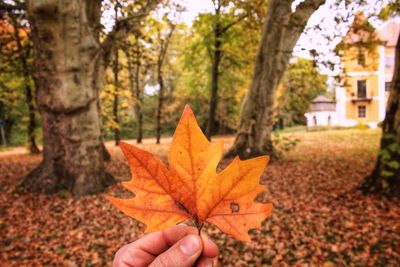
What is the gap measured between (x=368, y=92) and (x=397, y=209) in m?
30.7

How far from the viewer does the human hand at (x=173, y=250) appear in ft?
3.71

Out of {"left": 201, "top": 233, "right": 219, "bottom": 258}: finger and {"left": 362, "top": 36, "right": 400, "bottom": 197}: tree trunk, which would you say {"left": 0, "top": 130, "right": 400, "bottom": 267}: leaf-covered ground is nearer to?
{"left": 362, "top": 36, "right": 400, "bottom": 197}: tree trunk

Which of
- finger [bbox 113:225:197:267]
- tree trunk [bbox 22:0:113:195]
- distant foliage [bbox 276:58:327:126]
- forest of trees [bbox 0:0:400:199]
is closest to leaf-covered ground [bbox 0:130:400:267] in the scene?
tree trunk [bbox 22:0:113:195]

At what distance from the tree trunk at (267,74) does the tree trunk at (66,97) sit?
5.22 meters

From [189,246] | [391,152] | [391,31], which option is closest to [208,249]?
[189,246]

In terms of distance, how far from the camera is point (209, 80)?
2397 cm

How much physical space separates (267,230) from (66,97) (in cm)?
482

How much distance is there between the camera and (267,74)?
31.1 feet

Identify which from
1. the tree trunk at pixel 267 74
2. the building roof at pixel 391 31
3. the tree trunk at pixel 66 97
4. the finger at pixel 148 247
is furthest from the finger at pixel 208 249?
the building roof at pixel 391 31

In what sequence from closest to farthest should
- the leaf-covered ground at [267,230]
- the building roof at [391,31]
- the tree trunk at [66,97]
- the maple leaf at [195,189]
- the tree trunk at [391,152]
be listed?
the maple leaf at [195,189] < the leaf-covered ground at [267,230] < the tree trunk at [391,152] < the tree trunk at [66,97] < the building roof at [391,31]

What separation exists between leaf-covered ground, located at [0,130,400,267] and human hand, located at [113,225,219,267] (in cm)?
287

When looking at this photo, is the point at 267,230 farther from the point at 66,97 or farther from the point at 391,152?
the point at 66,97

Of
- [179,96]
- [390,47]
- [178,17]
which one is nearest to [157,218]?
[178,17]

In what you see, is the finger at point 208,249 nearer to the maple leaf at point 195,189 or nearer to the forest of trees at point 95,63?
the maple leaf at point 195,189
